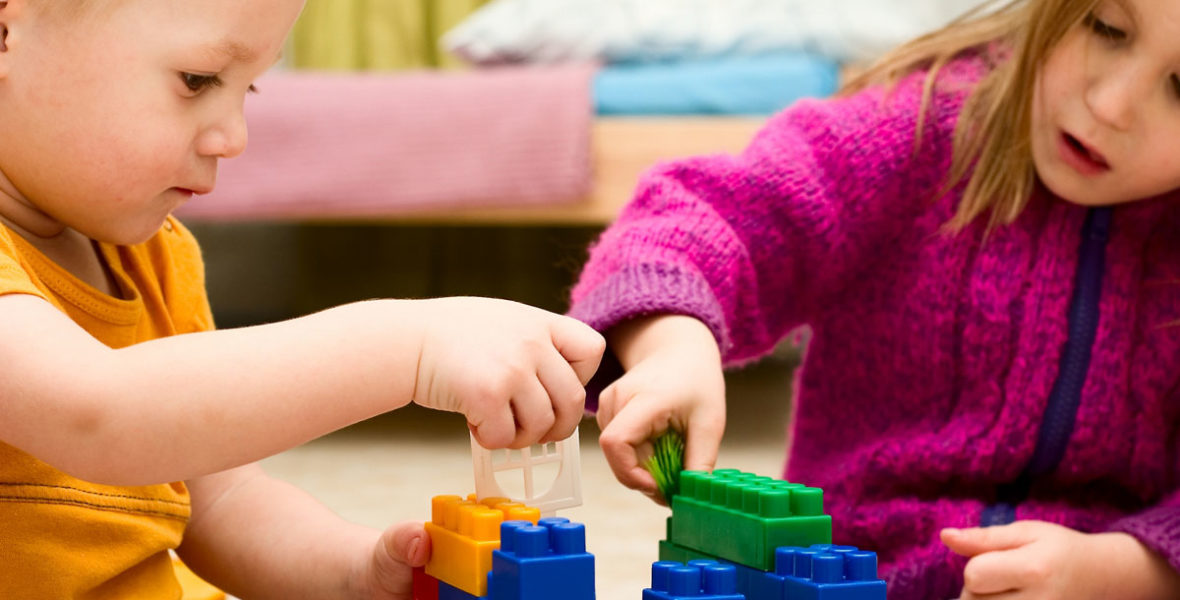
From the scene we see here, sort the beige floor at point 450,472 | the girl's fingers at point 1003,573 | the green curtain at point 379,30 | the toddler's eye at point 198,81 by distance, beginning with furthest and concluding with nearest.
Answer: the green curtain at point 379,30 < the beige floor at point 450,472 < the girl's fingers at point 1003,573 < the toddler's eye at point 198,81

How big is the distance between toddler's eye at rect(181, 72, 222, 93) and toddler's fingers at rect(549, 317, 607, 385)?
8.1 inches

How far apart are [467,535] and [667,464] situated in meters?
0.14

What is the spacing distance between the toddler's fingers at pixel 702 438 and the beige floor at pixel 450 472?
0.89 ft

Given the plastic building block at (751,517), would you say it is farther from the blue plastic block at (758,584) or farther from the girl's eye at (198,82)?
the girl's eye at (198,82)

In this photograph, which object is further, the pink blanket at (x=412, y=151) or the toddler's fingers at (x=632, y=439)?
the pink blanket at (x=412, y=151)

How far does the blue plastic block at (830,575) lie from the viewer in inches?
19.6

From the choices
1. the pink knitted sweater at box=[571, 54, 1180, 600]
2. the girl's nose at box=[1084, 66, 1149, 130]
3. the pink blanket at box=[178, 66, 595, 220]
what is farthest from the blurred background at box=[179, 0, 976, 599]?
the girl's nose at box=[1084, 66, 1149, 130]

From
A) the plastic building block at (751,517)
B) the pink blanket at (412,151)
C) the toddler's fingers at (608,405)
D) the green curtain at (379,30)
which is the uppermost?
the green curtain at (379,30)

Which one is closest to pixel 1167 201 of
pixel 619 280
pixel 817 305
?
pixel 817 305

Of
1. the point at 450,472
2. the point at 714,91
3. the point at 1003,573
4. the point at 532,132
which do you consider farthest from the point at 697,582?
the point at 714,91

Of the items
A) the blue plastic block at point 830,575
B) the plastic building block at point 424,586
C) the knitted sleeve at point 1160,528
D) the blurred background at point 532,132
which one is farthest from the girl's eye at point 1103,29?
the blurred background at point 532,132

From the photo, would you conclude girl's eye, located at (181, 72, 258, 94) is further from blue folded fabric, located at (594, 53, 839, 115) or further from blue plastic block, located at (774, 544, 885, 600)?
blue folded fabric, located at (594, 53, 839, 115)

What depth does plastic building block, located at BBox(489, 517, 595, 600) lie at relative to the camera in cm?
49

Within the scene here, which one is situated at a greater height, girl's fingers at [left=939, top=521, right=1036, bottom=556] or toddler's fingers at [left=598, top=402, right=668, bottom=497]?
toddler's fingers at [left=598, top=402, right=668, bottom=497]
